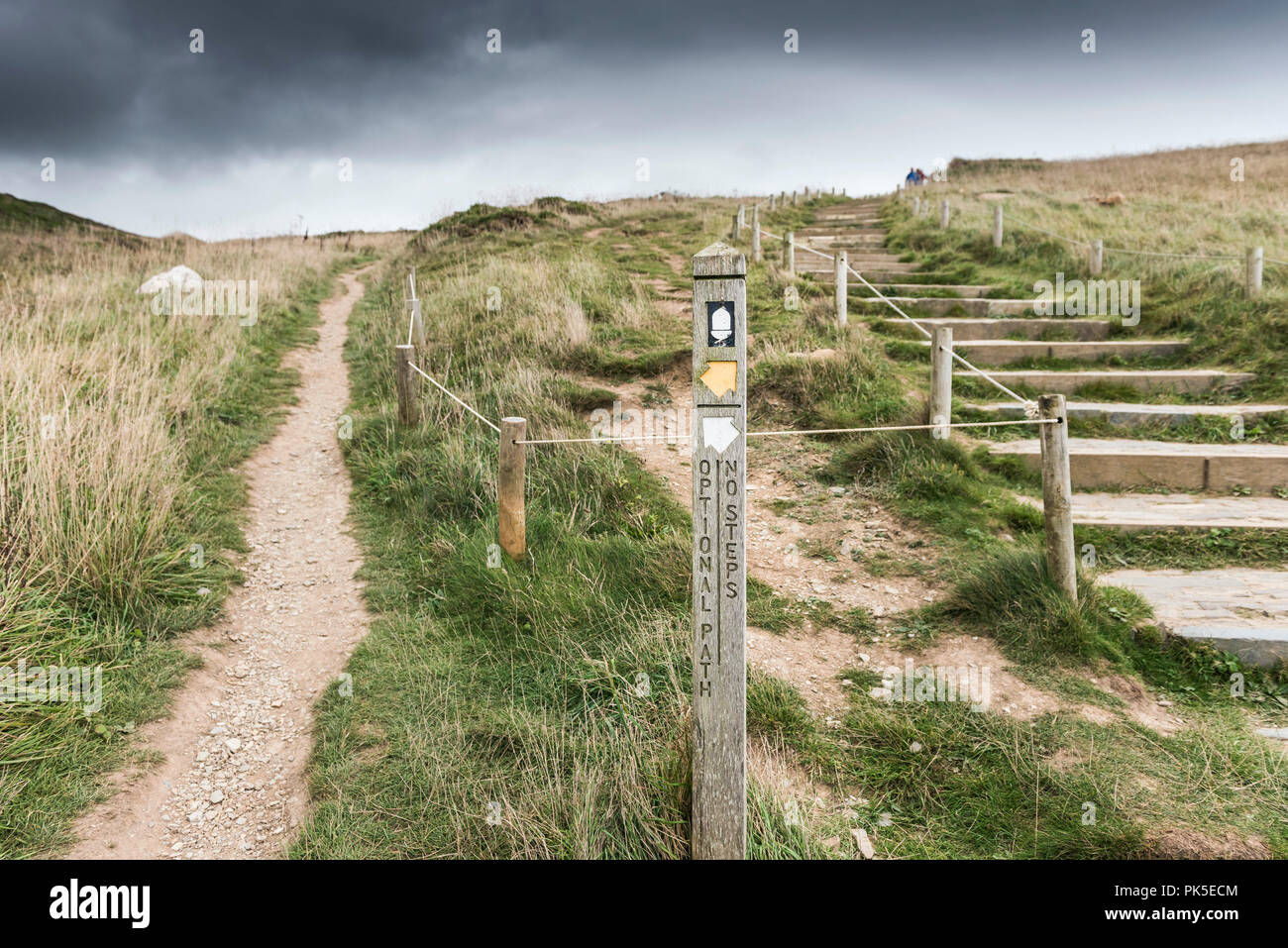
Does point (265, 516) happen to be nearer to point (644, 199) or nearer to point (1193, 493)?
point (1193, 493)

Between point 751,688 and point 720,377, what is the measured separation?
1.98 m

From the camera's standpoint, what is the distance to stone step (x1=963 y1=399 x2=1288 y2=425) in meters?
7.73

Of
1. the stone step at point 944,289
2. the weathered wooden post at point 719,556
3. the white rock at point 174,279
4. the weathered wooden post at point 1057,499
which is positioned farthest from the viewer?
the white rock at point 174,279

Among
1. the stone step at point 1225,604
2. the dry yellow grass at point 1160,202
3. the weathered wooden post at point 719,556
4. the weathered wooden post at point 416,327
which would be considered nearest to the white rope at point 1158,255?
the dry yellow grass at point 1160,202

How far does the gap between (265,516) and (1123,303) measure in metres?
11.7

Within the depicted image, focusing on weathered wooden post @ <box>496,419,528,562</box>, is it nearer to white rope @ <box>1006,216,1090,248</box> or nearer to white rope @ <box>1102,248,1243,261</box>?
white rope @ <box>1102,248,1243,261</box>

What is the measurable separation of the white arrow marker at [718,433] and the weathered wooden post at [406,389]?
6.82 meters

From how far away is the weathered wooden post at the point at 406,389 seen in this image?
8.95 meters

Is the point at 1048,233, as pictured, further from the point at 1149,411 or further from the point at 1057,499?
the point at 1057,499

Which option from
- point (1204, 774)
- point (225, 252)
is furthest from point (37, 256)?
point (1204, 774)

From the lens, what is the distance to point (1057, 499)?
16.3ft

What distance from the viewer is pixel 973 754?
389cm

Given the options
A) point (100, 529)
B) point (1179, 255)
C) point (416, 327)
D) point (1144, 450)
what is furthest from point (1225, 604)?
point (416, 327)

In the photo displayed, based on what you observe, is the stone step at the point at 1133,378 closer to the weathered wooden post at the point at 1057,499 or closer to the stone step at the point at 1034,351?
the stone step at the point at 1034,351
